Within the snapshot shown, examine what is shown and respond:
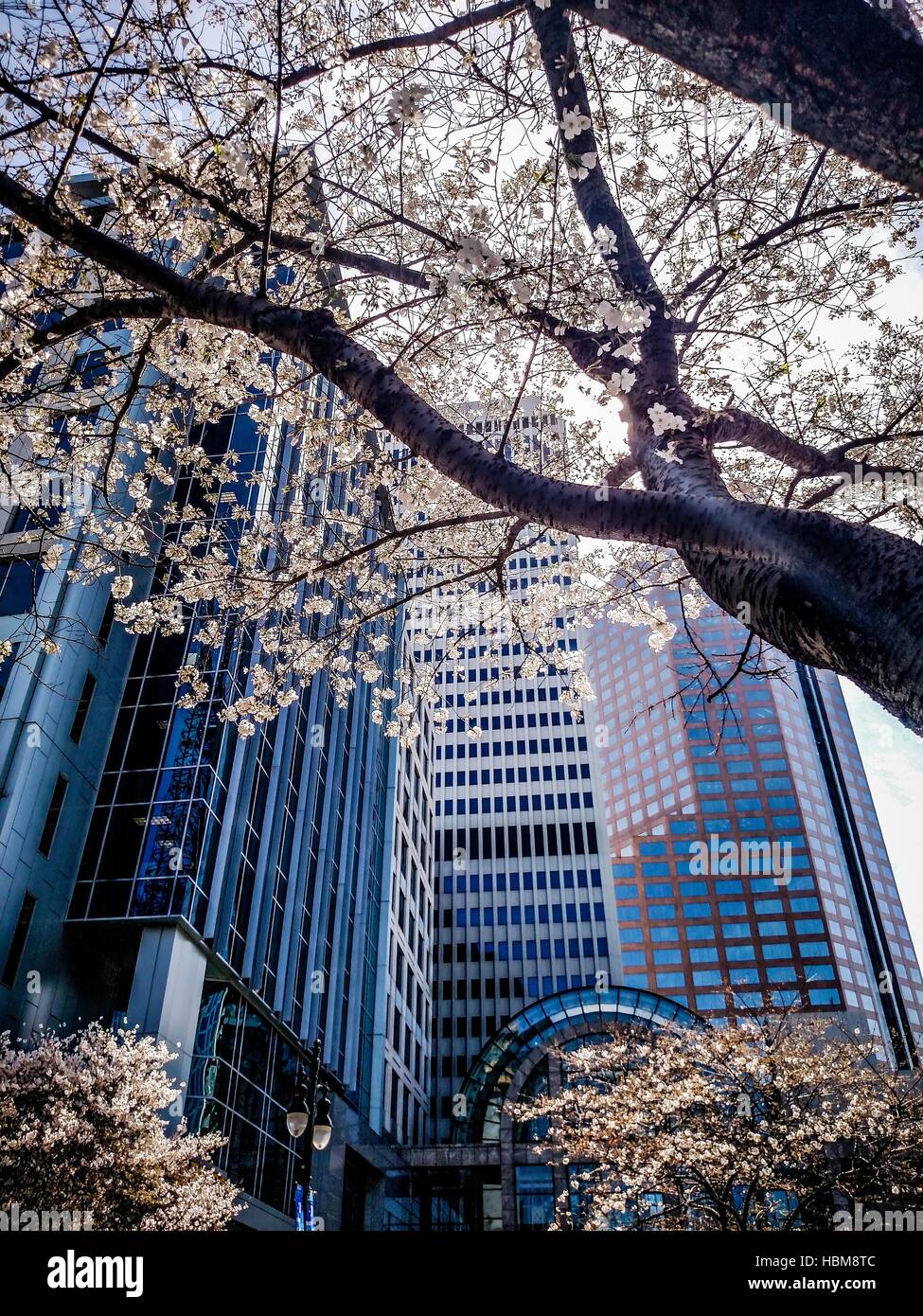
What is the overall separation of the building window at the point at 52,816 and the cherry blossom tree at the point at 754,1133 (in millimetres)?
15279

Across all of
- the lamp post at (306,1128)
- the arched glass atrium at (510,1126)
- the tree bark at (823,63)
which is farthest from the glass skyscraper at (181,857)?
the tree bark at (823,63)

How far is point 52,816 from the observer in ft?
70.4

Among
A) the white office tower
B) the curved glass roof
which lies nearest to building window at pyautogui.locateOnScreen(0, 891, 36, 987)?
the curved glass roof

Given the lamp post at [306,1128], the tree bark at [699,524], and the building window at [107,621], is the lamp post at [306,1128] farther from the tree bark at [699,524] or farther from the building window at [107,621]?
the building window at [107,621]

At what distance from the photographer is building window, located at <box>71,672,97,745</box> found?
22844 mm

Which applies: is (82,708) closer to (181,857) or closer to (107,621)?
(107,621)

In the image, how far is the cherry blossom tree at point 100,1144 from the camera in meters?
14.3

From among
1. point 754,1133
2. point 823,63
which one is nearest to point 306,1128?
point 754,1133

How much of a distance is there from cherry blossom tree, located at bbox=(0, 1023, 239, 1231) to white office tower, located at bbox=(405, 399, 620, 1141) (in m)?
52.0

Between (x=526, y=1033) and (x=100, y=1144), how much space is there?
30.6 m

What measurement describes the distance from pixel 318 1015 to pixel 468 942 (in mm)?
53700
